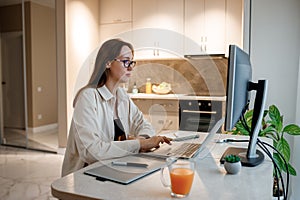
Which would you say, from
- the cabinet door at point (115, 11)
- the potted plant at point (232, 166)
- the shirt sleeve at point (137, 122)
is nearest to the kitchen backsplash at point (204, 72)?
the cabinet door at point (115, 11)

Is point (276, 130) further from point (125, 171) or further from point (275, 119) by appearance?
point (125, 171)

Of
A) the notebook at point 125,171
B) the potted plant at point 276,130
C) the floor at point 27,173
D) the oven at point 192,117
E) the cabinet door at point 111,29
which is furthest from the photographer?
the cabinet door at point 111,29

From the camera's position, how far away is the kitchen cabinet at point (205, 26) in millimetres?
3598

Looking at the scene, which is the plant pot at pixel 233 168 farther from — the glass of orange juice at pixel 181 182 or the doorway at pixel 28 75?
the doorway at pixel 28 75

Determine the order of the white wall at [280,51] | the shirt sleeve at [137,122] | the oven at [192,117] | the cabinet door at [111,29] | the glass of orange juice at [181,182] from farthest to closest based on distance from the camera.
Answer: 1. the cabinet door at [111,29]
2. the white wall at [280,51]
3. the oven at [192,117]
4. the shirt sleeve at [137,122]
5. the glass of orange juice at [181,182]

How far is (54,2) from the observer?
4203 millimetres

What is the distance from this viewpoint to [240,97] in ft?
3.58

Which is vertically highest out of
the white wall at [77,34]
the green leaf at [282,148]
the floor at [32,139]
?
the white wall at [77,34]

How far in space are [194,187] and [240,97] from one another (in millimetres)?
422

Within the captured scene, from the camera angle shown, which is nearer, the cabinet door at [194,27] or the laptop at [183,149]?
the laptop at [183,149]

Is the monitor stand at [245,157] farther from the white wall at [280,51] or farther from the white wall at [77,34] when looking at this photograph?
the white wall at [77,34]

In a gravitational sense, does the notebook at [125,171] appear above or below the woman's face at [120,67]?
below

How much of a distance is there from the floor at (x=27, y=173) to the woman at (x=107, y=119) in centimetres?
155

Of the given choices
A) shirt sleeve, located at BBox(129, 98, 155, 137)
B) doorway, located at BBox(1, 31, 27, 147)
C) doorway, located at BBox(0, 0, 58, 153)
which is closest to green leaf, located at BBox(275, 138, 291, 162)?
shirt sleeve, located at BBox(129, 98, 155, 137)
